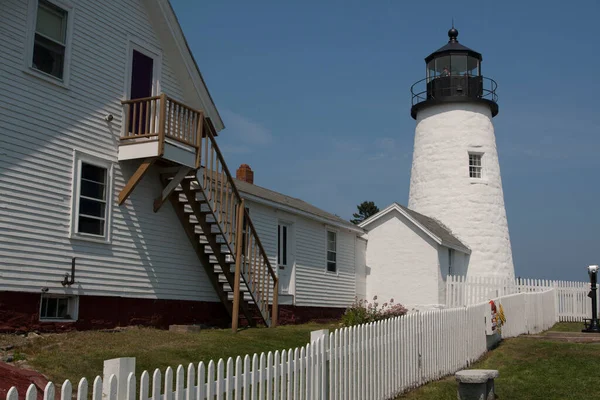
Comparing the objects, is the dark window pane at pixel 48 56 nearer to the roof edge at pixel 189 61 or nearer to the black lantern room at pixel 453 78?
the roof edge at pixel 189 61

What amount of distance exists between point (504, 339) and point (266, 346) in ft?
24.2

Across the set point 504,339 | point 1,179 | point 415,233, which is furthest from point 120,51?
point 415,233

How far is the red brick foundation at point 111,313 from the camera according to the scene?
11602 millimetres

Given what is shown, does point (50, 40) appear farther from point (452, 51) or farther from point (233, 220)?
point (452, 51)

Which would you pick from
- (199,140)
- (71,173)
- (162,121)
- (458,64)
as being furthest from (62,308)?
(458,64)

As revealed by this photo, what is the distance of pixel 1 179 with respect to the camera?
38.1 feet

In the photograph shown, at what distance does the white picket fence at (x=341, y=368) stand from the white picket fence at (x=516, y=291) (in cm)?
958

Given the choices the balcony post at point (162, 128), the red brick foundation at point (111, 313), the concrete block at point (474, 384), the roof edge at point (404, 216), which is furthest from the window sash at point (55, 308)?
the roof edge at point (404, 216)

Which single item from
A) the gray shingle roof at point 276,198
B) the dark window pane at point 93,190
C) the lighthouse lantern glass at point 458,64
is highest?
the lighthouse lantern glass at point 458,64

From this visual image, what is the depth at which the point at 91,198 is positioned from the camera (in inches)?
531

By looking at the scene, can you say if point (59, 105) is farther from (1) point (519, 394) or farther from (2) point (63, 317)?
(1) point (519, 394)

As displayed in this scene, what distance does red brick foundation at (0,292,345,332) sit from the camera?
11602mm

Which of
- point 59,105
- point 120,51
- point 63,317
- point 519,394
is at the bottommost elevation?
point 519,394

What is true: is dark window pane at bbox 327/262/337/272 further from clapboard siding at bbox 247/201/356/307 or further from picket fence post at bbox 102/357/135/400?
picket fence post at bbox 102/357/135/400
